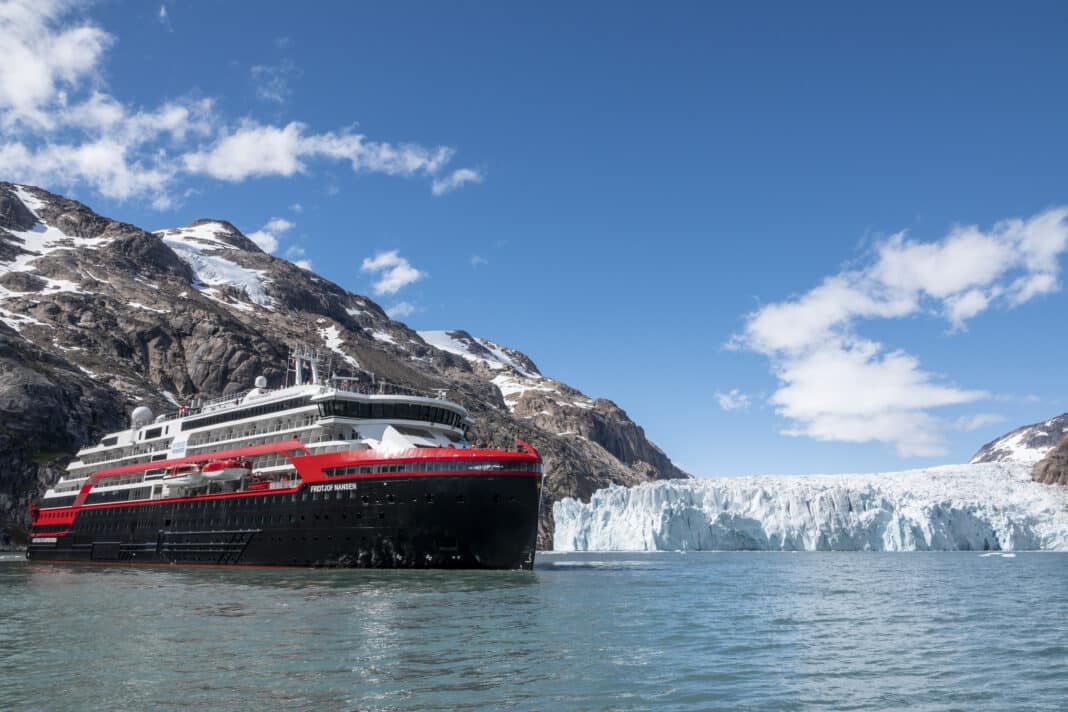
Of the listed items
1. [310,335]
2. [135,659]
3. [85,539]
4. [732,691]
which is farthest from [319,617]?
[310,335]

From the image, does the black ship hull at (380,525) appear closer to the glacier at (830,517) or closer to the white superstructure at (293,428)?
the white superstructure at (293,428)

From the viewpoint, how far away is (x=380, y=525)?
4047 cm

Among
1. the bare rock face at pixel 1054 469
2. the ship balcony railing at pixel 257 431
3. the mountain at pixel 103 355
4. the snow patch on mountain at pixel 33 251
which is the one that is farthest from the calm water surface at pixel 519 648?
the snow patch on mountain at pixel 33 251

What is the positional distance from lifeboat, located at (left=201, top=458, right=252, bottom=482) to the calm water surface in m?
14.3

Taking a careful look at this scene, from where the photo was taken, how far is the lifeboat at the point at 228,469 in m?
48.4

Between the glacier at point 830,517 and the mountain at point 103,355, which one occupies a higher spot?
the mountain at point 103,355

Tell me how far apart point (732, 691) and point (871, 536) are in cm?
8768

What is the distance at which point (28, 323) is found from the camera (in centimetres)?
14700

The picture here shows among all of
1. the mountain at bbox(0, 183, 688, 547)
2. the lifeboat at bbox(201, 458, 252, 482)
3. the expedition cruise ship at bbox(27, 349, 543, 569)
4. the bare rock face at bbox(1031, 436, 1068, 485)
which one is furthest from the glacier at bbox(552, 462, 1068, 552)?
the lifeboat at bbox(201, 458, 252, 482)

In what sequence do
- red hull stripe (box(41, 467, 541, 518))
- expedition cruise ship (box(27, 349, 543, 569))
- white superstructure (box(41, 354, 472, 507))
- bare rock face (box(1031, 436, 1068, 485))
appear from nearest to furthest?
red hull stripe (box(41, 467, 541, 518))
expedition cruise ship (box(27, 349, 543, 569))
white superstructure (box(41, 354, 472, 507))
bare rock face (box(1031, 436, 1068, 485))

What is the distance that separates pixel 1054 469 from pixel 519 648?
147839 mm

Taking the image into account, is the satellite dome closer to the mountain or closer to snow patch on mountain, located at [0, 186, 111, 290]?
the mountain

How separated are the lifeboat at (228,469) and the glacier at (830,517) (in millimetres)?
60265

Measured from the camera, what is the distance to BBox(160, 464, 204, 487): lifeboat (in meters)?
51.2
